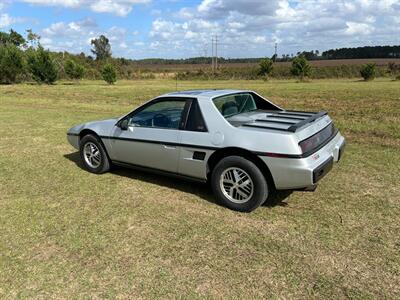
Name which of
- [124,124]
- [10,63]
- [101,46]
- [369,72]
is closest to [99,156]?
[124,124]

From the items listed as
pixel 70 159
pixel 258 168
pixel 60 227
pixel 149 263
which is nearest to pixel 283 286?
pixel 149 263

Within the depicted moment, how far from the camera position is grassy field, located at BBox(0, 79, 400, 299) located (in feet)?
9.88

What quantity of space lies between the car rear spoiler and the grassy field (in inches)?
39.9

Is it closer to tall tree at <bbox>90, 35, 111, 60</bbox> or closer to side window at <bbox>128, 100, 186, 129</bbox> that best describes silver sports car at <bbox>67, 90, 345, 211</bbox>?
side window at <bbox>128, 100, 186, 129</bbox>

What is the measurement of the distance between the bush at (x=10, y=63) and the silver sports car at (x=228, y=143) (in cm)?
3755

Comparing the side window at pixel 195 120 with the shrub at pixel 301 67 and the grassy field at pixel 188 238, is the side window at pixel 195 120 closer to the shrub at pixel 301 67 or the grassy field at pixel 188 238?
the grassy field at pixel 188 238

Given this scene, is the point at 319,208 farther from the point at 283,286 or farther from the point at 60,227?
the point at 60,227

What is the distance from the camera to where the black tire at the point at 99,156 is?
582 cm

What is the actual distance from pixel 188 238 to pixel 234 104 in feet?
6.99

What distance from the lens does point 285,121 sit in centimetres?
455

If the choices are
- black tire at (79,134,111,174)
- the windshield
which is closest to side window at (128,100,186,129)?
the windshield

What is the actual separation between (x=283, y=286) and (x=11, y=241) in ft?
9.13

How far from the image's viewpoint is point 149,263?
3.36 meters

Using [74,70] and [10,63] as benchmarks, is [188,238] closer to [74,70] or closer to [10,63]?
[10,63]
